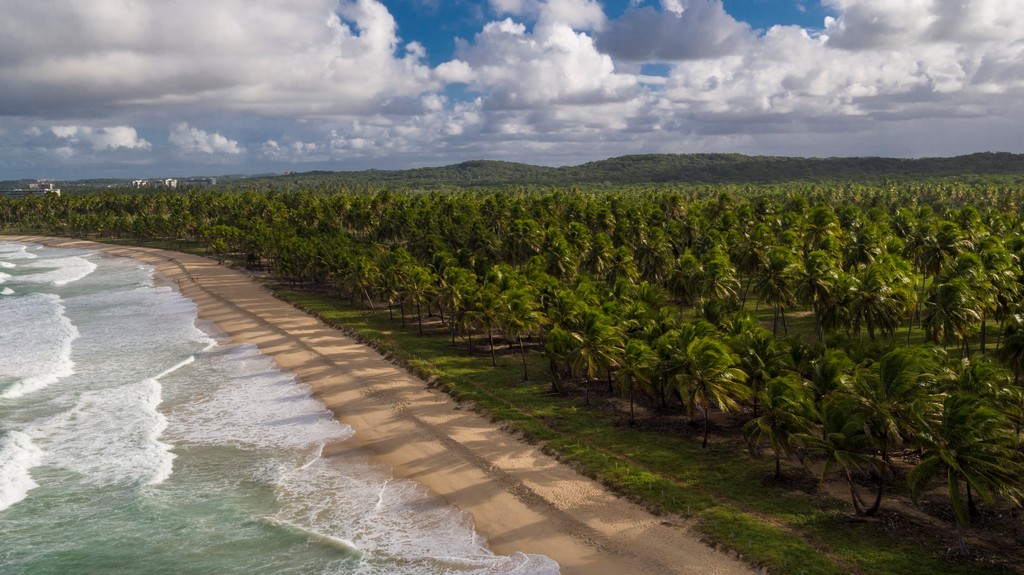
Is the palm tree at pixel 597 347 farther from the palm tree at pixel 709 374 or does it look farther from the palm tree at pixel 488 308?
the palm tree at pixel 488 308

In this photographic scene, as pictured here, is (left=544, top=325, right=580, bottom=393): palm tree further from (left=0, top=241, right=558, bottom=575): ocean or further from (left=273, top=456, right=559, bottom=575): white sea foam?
(left=0, top=241, right=558, bottom=575): ocean

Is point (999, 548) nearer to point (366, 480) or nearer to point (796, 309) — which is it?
point (366, 480)

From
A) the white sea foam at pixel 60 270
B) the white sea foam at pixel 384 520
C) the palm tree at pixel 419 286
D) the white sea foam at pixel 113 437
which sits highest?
the palm tree at pixel 419 286

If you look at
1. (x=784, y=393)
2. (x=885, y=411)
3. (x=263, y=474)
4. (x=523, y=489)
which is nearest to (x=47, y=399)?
(x=263, y=474)

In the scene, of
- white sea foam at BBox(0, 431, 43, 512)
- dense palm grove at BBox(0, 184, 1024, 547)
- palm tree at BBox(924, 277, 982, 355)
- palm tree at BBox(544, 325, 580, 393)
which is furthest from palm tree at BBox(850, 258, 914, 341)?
white sea foam at BBox(0, 431, 43, 512)

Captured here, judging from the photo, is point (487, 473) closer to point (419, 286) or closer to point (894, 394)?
point (894, 394)

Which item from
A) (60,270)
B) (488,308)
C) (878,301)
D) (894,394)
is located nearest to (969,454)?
(894,394)

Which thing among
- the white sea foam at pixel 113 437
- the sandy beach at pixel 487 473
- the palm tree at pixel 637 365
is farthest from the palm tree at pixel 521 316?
the white sea foam at pixel 113 437
